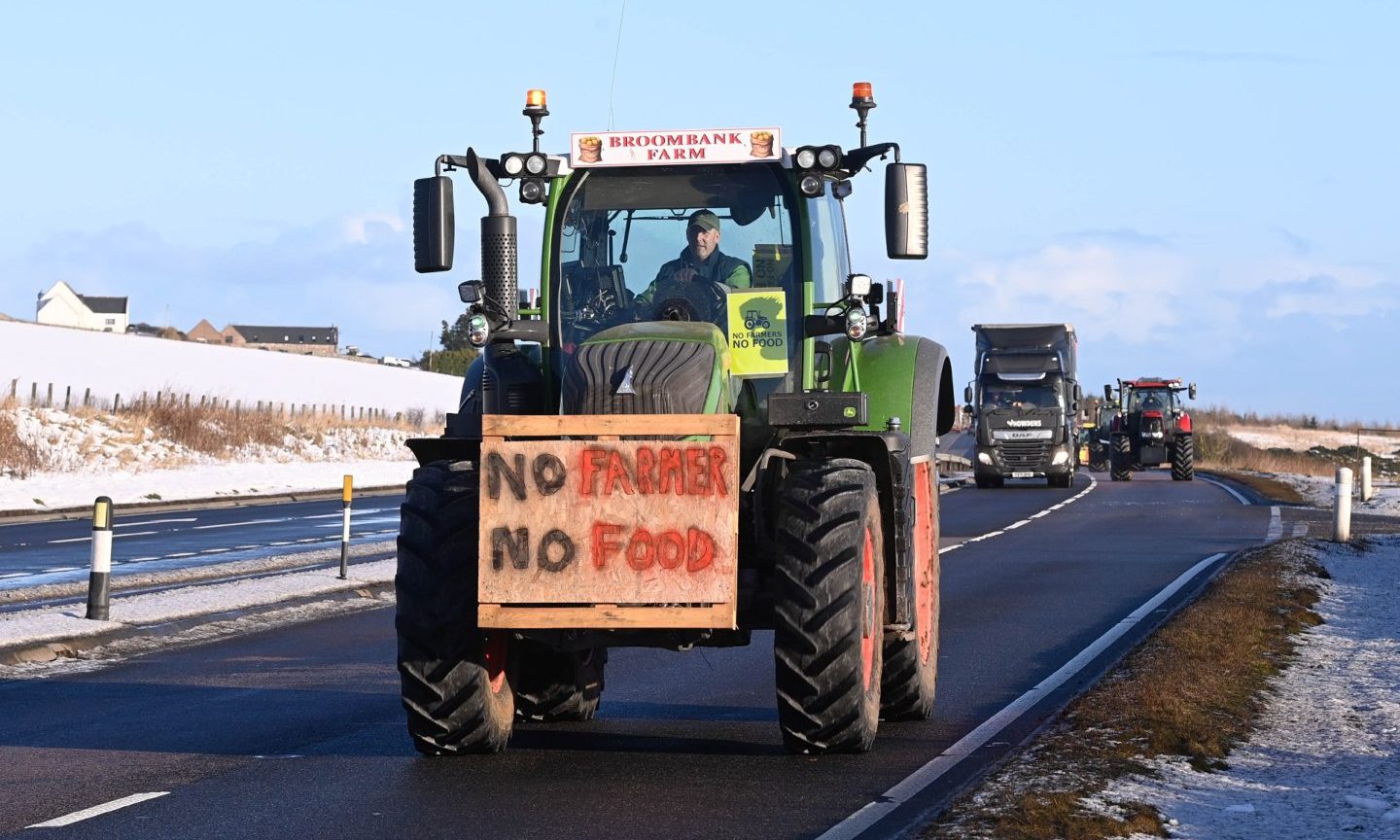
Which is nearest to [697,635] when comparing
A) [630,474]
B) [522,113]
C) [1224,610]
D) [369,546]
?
[630,474]

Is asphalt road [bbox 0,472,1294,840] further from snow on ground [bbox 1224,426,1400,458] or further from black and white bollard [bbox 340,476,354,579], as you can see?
snow on ground [bbox 1224,426,1400,458]

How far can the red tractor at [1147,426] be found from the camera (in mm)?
57688

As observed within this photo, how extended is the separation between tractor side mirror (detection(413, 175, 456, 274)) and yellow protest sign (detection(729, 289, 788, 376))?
1.45 meters

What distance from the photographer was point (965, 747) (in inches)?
383

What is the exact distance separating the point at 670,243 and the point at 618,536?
6.65ft

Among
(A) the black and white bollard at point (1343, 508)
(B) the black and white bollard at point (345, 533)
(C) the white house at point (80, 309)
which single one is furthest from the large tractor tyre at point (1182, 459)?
(C) the white house at point (80, 309)

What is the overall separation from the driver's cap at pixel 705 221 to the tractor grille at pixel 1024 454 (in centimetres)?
3850

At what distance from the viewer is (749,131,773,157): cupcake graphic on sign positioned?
32.7ft

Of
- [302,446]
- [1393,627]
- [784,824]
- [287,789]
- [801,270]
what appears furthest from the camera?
[302,446]

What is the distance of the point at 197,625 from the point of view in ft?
52.6

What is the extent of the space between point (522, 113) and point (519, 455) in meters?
2.71

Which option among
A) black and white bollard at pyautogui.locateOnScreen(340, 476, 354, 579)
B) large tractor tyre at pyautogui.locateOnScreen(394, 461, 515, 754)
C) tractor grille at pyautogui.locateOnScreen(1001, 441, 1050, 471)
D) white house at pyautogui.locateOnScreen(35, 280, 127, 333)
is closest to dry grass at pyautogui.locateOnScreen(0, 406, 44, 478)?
tractor grille at pyautogui.locateOnScreen(1001, 441, 1050, 471)

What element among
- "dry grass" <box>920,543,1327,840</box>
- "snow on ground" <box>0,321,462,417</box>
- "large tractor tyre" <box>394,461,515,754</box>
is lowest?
"dry grass" <box>920,543,1327,840</box>

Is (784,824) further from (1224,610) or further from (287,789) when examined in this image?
(1224,610)
